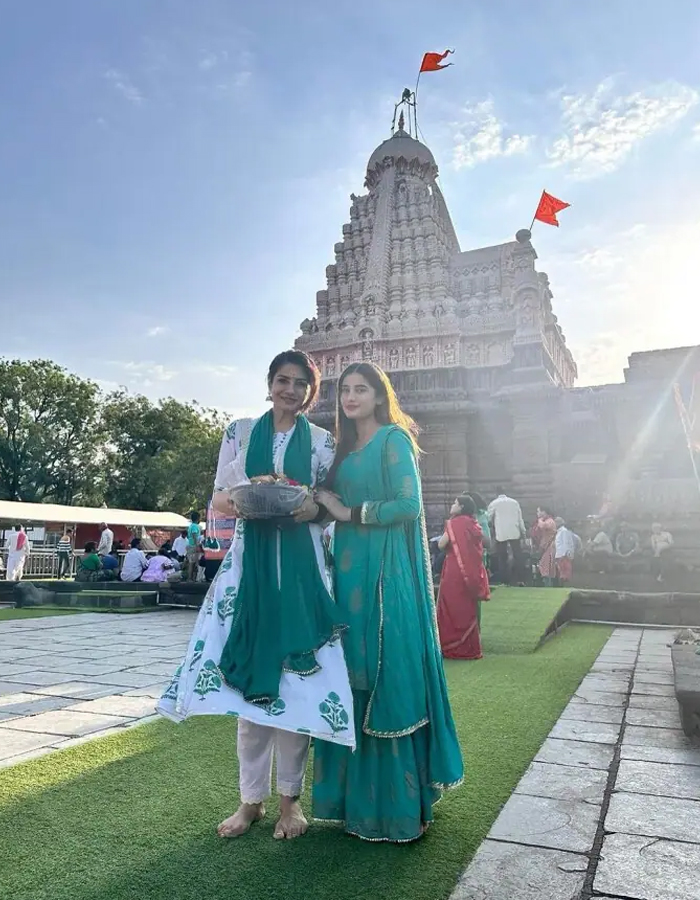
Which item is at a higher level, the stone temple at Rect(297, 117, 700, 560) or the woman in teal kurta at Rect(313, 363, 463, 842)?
the stone temple at Rect(297, 117, 700, 560)

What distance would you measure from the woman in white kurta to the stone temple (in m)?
12.9

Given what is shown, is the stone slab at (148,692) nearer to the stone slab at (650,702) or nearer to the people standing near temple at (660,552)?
the stone slab at (650,702)

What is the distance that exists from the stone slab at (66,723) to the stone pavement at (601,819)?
2.20 m

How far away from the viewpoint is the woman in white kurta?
7.03ft

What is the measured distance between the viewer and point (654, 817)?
7.86 ft

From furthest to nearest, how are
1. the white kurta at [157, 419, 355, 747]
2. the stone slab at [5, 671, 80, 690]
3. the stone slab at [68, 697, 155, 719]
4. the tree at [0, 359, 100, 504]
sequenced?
the tree at [0, 359, 100, 504] < the stone slab at [5, 671, 80, 690] < the stone slab at [68, 697, 155, 719] < the white kurta at [157, 419, 355, 747]

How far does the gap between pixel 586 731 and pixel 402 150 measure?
90.5 feet

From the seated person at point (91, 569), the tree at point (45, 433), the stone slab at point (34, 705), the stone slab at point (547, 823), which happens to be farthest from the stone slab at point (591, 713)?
the tree at point (45, 433)

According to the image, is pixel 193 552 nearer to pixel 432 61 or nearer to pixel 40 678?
pixel 40 678

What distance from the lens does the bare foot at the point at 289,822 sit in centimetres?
220

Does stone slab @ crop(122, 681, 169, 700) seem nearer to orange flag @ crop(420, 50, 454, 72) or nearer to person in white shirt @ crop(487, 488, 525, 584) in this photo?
person in white shirt @ crop(487, 488, 525, 584)

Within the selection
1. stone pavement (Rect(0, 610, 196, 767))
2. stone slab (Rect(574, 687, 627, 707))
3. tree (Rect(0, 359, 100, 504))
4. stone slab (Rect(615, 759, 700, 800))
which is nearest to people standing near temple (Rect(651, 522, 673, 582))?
stone slab (Rect(574, 687, 627, 707))

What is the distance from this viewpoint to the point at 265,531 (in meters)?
2.36

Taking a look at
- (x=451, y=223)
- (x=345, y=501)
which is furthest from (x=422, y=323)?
(x=345, y=501)
